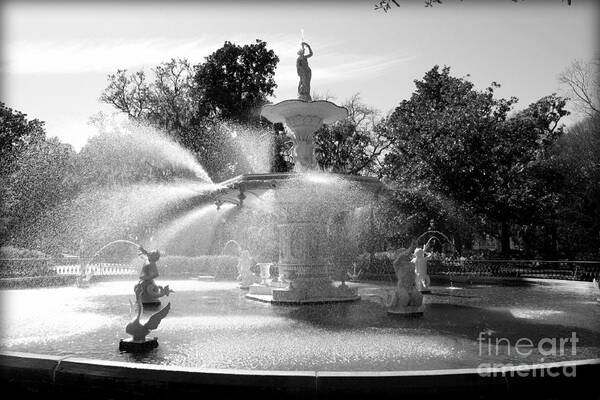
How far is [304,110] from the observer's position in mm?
14445

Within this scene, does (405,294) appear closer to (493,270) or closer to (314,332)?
(314,332)

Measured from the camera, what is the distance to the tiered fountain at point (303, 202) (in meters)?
12.7

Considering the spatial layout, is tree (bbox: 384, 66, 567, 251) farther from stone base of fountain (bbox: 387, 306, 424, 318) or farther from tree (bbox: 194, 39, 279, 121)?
stone base of fountain (bbox: 387, 306, 424, 318)

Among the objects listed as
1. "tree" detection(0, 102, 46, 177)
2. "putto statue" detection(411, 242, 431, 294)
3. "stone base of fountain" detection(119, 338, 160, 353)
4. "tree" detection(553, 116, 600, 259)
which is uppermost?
"tree" detection(0, 102, 46, 177)

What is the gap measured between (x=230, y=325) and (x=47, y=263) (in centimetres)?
1701

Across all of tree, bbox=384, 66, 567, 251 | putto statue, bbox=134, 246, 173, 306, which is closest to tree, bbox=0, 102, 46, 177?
tree, bbox=384, 66, 567, 251

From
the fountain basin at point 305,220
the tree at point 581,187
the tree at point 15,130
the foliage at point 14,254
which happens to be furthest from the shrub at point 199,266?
the tree at point 15,130

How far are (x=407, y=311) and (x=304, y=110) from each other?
21.9ft

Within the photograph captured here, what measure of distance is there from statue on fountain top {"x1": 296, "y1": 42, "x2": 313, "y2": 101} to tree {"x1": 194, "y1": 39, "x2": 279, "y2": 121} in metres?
25.7

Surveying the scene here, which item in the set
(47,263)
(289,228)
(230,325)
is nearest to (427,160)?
(289,228)

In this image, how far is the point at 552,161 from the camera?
34469 millimetres

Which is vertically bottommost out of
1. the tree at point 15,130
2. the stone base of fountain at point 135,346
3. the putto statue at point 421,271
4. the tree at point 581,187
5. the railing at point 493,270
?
the railing at point 493,270

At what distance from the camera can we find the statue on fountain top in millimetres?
15047

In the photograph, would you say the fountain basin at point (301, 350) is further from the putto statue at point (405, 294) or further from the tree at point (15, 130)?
the tree at point (15, 130)
